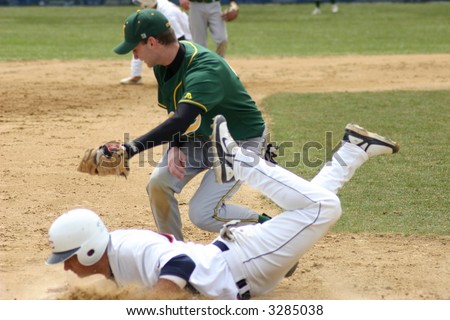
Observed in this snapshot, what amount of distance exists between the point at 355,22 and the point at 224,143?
74.8 ft

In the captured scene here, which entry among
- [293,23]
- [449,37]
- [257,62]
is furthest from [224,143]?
[293,23]

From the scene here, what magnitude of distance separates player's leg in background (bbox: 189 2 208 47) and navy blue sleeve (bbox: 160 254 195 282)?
9.88 m

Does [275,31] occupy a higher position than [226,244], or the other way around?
[226,244]

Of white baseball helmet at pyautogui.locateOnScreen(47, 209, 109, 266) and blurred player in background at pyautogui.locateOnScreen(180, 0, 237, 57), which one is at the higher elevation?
white baseball helmet at pyautogui.locateOnScreen(47, 209, 109, 266)

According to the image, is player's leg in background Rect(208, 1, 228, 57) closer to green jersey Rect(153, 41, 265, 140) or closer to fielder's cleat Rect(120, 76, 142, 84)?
fielder's cleat Rect(120, 76, 142, 84)

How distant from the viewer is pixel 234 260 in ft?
16.2

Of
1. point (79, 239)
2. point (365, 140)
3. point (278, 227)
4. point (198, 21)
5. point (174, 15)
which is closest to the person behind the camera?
point (79, 239)

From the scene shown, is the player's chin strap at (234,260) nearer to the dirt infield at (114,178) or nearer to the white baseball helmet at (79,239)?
the dirt infield at (114,178)

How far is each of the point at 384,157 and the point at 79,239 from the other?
540 cm

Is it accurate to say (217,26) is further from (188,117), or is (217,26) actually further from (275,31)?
(275,31)

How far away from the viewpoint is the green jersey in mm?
5398

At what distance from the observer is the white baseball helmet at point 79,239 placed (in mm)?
4606

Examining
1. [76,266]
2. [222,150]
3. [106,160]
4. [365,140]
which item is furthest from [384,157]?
[76,266]

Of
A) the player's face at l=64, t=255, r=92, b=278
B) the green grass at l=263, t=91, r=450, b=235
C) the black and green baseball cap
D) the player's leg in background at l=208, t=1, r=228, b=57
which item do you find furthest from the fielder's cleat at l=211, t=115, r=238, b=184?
the player's leg in background at l=208, t=1, r=228, b=57
